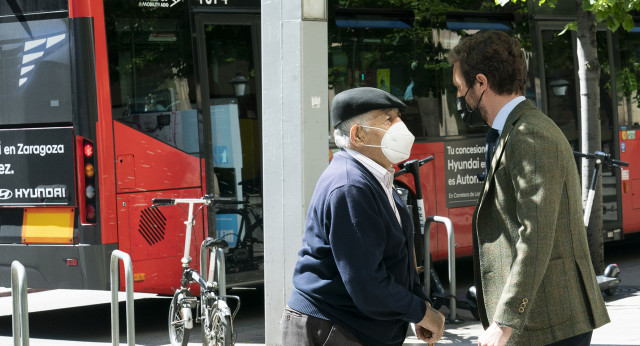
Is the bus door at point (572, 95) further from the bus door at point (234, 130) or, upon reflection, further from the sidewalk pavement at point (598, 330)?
the bus door at point (234, 130)

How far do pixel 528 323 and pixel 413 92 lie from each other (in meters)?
6.70

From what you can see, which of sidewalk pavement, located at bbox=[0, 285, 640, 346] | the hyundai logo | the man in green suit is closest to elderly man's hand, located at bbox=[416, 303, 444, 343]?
the man in green suit

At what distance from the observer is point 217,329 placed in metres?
6.77

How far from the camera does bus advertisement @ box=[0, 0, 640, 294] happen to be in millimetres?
7797

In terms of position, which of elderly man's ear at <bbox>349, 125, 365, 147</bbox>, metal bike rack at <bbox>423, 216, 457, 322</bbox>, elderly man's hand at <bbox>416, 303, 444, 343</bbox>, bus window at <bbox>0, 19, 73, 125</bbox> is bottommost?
metal bike rack at <bbox>423, 216, 457, 322</bbox>

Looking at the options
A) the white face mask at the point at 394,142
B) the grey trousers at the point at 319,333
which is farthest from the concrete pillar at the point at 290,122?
the grey trousers at the point at 319,333

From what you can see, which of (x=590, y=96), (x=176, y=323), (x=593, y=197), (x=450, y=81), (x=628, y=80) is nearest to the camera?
(x=176, y=323)

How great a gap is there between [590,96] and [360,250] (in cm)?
689

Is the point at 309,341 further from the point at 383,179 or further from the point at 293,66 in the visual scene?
the point at 293,66

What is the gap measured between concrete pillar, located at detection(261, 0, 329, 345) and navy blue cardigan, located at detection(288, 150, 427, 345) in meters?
2.75

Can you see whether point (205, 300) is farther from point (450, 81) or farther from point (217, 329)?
point (450, 81)

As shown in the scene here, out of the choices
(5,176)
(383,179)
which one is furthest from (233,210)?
(383,179)

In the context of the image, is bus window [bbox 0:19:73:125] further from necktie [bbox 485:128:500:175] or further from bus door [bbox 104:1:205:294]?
necktie [bbox 485:128:500:175]

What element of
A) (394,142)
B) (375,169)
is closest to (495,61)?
(394,142)
